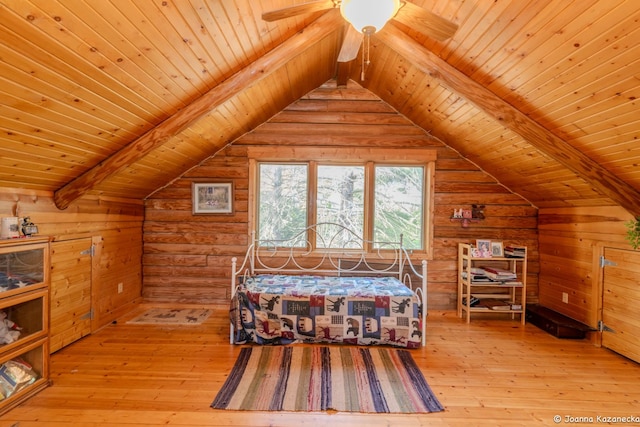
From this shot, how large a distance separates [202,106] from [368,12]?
5.12ft

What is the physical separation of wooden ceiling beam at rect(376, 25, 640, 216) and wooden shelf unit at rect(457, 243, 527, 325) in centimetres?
145

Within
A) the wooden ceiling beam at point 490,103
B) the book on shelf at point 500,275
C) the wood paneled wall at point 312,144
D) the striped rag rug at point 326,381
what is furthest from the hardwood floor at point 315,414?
the wooden ceiling beam at point 490,103

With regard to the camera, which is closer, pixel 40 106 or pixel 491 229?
pixel 40 106

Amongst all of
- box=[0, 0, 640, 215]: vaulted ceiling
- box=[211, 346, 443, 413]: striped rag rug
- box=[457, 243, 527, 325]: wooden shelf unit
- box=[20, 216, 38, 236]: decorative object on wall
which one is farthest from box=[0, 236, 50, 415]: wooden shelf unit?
box=[457, 243, 527, 325]: wooden shelf unit

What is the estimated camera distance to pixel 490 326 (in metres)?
3.62

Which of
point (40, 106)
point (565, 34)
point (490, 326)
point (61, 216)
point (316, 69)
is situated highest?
point (316, 69)

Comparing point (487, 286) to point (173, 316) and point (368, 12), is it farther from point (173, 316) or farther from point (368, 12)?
point (173, 316)

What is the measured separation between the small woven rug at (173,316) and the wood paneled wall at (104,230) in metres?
0.28

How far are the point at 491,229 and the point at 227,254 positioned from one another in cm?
335

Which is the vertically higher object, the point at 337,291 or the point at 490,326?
the point at 337,291

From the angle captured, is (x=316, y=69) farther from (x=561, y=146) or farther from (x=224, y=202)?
(x=561, y=146)

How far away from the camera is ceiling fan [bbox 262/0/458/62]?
1.47m

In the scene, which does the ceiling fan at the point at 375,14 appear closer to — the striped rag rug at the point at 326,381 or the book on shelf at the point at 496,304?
the striped rag rug at the point at 326,381

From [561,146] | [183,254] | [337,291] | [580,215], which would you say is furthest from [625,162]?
[183,254]
